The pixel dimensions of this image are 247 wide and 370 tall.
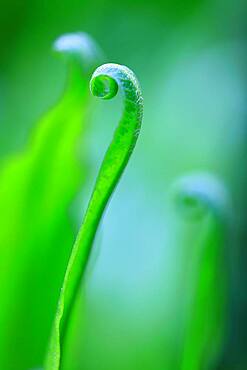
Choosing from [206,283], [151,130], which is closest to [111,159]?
[206,283]

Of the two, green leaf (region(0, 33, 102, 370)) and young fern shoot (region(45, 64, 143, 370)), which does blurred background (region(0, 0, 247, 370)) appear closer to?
green leaf (region(0, 33, 102, 370))

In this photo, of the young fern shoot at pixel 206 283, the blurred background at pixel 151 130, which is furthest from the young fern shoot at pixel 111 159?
the blurred background at pixel 151 130

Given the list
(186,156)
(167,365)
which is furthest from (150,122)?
(167,365)

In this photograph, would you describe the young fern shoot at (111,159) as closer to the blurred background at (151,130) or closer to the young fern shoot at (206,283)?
the young fern shoot at (206,283)

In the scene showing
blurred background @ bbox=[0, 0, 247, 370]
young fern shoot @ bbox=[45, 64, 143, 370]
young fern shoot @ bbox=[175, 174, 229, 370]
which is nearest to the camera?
young fern shoot @ bbox=[45, 64, 143, 370]

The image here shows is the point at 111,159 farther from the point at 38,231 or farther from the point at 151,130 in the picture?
the point at 151,130

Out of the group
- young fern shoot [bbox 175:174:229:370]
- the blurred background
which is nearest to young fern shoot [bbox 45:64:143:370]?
young fern shoot [bbox 175:174:229:370]
